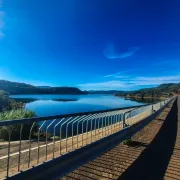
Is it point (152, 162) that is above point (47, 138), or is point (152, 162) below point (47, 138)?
below

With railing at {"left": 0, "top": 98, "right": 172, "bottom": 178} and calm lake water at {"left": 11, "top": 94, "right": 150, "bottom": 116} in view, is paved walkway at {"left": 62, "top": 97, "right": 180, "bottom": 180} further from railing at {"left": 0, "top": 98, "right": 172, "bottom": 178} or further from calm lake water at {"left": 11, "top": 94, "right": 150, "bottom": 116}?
calm lake water at {"left": 11, "top": 94, "right": 150, "bottom": 116}


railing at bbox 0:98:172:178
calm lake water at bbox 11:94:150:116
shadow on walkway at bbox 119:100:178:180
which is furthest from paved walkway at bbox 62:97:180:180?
calm lake water at bbox 11:94:150:116

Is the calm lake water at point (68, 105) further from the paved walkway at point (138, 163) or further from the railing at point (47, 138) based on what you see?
the paved walkway at point (138, 163)

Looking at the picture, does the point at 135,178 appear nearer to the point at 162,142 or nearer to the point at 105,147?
the point at 105,147

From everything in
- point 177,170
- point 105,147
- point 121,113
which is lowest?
point 177,170

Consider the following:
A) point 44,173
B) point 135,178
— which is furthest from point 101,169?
point 44,173

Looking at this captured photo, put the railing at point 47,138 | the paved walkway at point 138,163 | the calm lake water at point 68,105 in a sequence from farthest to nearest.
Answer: the calm lake water at point 68,105
the paved walkway at point 138,163
the railing at point 47,138

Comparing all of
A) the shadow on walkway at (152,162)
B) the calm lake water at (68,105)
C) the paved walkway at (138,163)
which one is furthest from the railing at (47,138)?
the calm lake water at (68,105)

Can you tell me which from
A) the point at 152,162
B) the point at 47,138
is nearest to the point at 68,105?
the point at 47,138

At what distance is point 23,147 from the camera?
6449 mm

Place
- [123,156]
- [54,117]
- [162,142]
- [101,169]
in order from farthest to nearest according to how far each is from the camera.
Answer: [162,142] → [123,156] → [101,169] → [54,117]

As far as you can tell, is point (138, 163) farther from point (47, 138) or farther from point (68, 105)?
point (68, 105)

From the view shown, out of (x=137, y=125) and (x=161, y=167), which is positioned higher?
(x=137, y=125)

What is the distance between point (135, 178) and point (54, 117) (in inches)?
99.6
